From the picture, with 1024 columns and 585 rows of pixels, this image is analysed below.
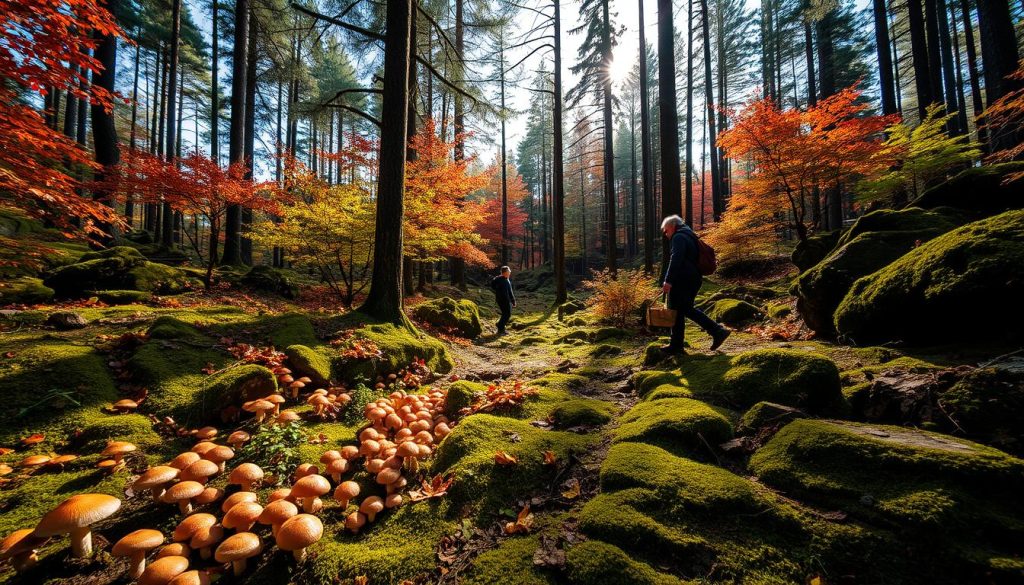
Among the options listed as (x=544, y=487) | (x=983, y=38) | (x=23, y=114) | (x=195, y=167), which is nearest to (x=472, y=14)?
(x=195, y=167)

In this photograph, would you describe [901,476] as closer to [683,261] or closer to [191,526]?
[683,261]

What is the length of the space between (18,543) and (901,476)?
157 inches

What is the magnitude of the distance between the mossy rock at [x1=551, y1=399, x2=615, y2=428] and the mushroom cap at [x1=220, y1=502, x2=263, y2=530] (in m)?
2.13

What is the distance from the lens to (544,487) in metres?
2.16

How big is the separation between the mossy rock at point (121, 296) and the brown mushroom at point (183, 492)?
6329 mm

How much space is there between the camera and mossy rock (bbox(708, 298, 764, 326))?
6.46m

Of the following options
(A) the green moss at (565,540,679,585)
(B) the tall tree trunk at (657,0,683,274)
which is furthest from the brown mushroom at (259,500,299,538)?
(B) the tall tree trunk at (657,0,683,274)

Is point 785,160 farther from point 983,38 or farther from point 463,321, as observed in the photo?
point 463,321

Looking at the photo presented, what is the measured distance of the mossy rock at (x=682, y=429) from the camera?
7.61 ft

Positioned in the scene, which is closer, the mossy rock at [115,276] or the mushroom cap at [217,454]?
the mushroom cap at [217,454]

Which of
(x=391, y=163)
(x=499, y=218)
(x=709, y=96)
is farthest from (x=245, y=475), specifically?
(x=499, y=218)

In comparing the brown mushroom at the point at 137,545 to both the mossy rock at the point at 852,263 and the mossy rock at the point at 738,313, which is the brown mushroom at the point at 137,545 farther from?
the mossy rock at the point at 738,313

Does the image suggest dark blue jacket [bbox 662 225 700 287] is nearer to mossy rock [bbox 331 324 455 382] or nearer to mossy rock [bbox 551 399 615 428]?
mossy rock [bbox 551 399 615 428]

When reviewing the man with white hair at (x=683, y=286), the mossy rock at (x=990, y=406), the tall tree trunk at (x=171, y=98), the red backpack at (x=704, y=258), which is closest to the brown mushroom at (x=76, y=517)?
the mossy rock at (x=990, y=406)
